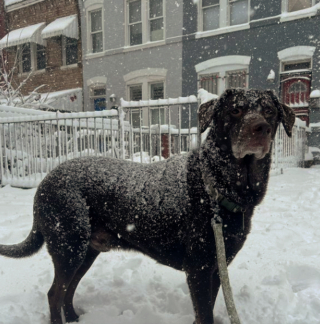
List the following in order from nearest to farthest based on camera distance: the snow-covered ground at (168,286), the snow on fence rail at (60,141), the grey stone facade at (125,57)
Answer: the snow-covered ground at (168,286) → the snow on fence rail at (60,141) → the grey stone facade at (125,57)

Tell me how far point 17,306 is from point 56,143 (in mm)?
4526

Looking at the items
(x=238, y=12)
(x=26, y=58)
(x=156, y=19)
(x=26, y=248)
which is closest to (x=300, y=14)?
(x=238, y=12)

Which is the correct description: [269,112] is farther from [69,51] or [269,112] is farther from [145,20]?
[69,51]

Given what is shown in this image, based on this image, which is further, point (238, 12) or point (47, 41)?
point (47, 41)

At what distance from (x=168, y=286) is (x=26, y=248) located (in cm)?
115

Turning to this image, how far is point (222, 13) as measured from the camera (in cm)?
1073

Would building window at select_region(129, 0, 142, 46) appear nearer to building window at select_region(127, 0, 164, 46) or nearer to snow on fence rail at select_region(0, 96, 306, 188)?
building window at select_region(127, 0, 164, 46)

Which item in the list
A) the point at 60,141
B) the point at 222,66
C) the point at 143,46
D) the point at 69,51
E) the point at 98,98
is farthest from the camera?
the point at 69,51

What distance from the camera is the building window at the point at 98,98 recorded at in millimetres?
13586

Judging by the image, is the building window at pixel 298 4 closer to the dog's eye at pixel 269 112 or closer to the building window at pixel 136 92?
the building window at pixel 136 92

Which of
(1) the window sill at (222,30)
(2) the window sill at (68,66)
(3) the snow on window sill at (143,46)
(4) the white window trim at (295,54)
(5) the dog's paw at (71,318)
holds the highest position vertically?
(1) the window sill at (222,30)

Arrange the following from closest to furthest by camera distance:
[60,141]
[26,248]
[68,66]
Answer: [26,248] < [60,141] < [68,66]

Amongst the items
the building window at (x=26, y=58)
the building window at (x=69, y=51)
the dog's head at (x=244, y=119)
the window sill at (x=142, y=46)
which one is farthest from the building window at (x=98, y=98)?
the dog's head at (x=244, y=119)

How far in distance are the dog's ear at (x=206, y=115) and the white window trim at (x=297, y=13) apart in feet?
31.2
